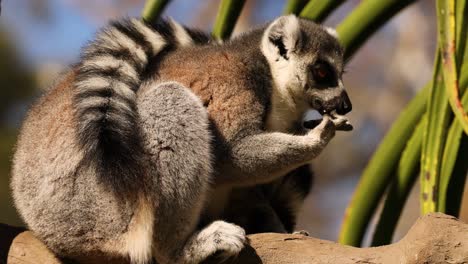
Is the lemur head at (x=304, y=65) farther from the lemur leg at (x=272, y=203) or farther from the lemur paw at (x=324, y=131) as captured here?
the lemur leg at (x=272, y=203)

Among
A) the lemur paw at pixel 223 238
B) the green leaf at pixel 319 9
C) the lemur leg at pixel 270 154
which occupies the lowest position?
the lemur paw at pixel 223 238

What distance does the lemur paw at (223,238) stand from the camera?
3959mm

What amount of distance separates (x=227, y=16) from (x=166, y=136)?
4.53ft

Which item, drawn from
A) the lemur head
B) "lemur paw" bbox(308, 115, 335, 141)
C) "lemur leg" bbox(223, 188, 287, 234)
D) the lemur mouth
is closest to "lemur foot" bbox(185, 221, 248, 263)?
"lemur leg" bbox(223, 188, 287, 234)

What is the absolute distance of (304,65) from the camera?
5023 millimetres

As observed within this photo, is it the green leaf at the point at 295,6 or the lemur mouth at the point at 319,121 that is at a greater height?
the green leaf at the point at 295,6

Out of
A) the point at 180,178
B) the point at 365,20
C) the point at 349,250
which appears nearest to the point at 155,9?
the point at 365,20

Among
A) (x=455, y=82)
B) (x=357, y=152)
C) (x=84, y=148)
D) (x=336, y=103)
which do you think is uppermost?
(x=455, y=82)

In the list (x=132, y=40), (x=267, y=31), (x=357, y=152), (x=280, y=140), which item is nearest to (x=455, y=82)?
(x=280, y=140)

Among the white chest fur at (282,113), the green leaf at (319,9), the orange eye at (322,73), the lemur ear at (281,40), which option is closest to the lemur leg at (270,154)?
the white chest fur at (282,113)

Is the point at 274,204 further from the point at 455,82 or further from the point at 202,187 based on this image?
the point at 455,82

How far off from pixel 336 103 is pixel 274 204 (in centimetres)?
68

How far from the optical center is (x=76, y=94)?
427 centimetres

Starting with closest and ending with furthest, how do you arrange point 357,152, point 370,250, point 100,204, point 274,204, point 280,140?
point 370,250, point 100,204, point 280,140, point 274,204, point 357,152
